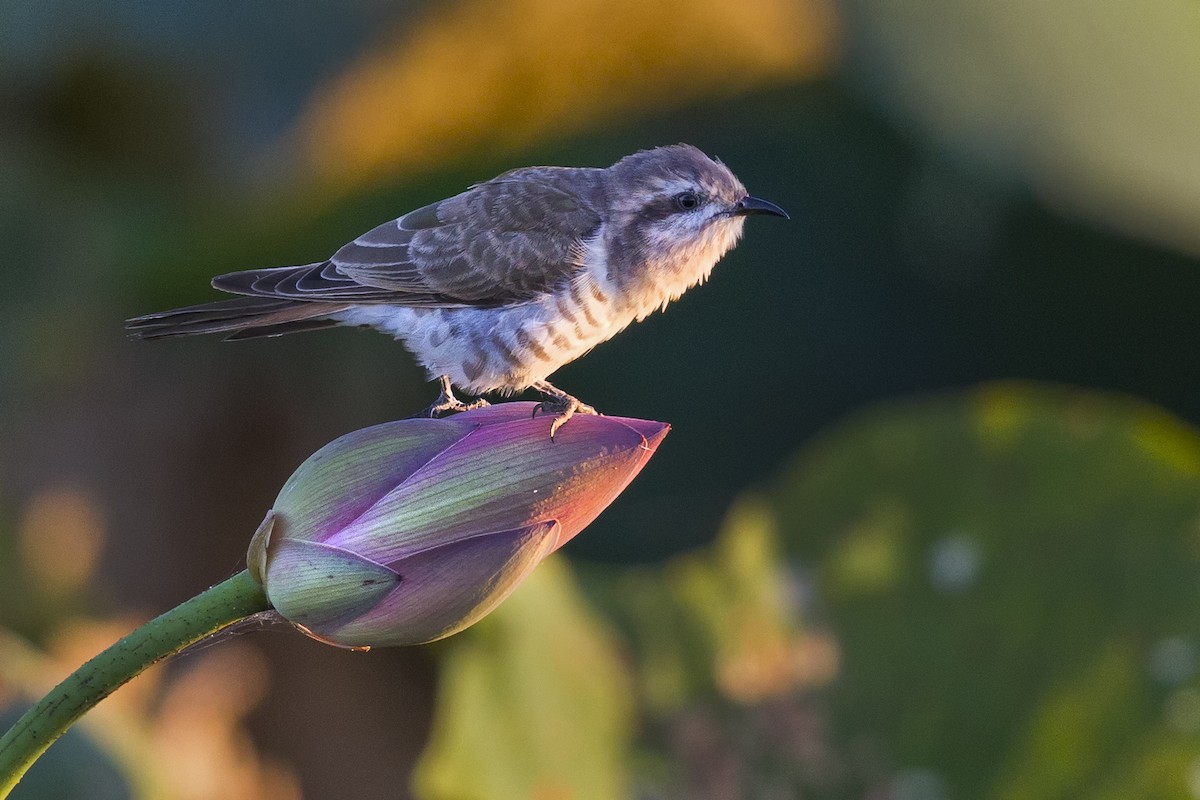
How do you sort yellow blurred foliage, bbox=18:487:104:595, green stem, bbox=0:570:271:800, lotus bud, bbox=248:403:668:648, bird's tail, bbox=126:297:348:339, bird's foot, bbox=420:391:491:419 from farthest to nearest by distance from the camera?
yellow blurred foliage, bbox=18:487:104:595 → bird's foot, bbox=420:391:491:419 → bird's tail, bbox=126:297:348:339 → lotus bud, bbox=248:403:668:648 → green stem, bbox=0:570:271:800

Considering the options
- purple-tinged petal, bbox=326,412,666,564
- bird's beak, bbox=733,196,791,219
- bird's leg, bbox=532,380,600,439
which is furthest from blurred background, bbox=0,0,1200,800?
purple-tinged petal, bbox=326,412,666,564

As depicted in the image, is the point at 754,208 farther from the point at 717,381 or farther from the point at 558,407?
the point at 717,381

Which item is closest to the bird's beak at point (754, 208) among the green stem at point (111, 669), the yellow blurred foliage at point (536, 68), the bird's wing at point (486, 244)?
the bird's wing at point (486, 244)

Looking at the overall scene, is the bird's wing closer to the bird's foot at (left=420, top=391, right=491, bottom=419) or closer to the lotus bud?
the bird's foot at (left=420, top=391, right=491, bottom=419)

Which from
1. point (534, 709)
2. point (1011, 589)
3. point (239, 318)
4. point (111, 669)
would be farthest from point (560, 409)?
point (1011, 589)

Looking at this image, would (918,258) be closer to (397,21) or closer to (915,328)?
(915,328)

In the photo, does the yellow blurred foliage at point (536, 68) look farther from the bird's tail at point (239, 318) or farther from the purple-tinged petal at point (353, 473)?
the purple-tinged petal at point (353, 473)
